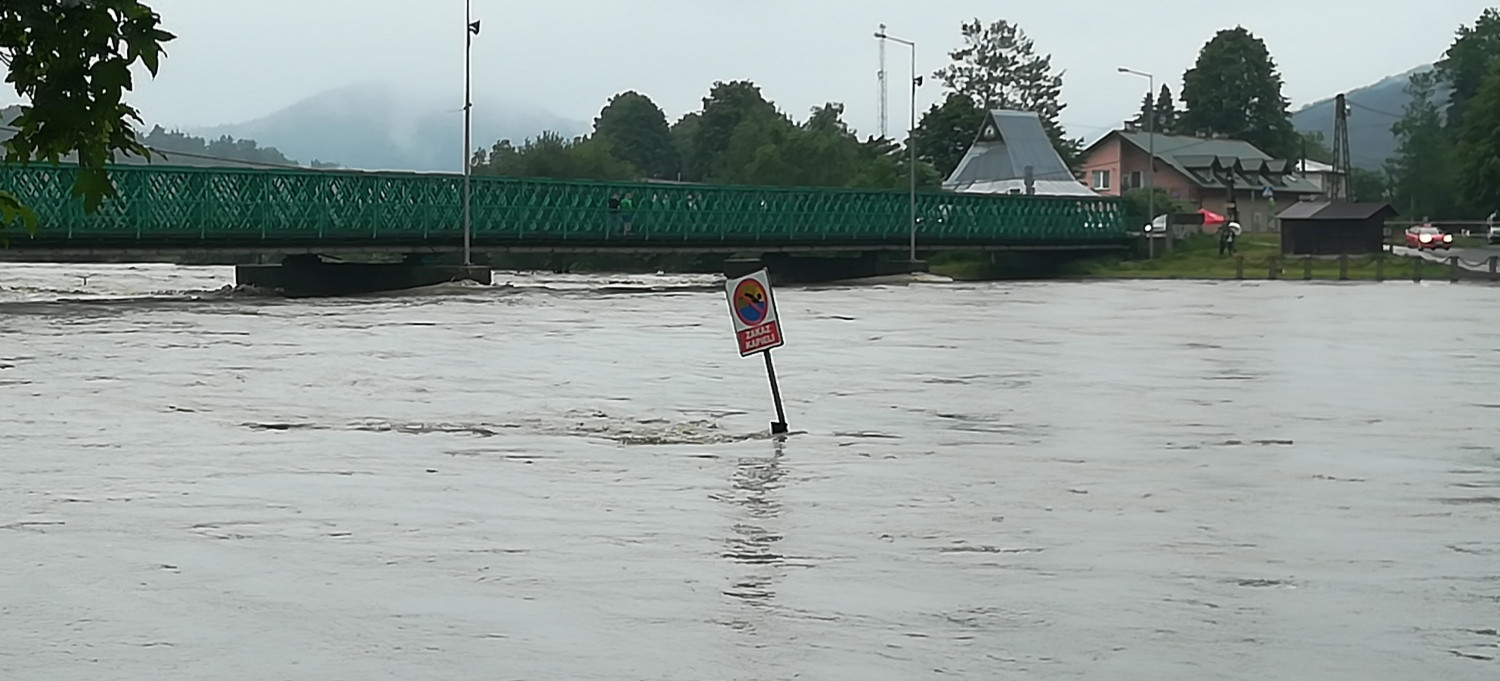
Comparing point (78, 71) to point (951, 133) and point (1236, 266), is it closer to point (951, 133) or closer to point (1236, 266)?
point (1236, 266)

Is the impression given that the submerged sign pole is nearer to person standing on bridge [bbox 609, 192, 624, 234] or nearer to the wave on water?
the wave on water

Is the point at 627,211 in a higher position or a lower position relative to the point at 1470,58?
lower

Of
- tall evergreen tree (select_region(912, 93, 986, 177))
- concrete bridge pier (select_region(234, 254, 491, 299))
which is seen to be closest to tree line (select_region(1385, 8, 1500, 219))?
tall evergreen tree (select_region(912, 93, 986, 177))

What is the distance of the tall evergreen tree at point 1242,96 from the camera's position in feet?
573

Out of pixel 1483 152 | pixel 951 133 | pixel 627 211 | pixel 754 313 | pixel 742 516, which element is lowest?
pixel 742 516

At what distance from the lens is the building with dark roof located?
91375 millimetres

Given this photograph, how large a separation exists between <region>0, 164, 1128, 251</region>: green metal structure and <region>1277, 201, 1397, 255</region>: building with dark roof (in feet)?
30.5

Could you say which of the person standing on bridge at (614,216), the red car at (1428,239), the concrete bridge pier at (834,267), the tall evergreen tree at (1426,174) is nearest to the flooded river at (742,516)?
the person standing on bridge at (614,216)

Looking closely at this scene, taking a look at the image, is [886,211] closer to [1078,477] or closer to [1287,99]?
[1078,477]

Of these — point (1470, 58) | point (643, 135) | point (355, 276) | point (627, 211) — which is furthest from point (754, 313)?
point (643, 135)

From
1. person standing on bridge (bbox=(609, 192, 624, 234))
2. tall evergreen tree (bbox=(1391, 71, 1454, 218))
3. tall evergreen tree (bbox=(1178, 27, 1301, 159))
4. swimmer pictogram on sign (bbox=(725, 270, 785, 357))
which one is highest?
tall evergreen tree (bbox=(1178, 27, 1301, 159))

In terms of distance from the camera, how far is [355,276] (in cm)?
6662

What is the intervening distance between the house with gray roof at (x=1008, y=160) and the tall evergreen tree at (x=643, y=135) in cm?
6672

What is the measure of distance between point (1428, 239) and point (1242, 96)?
76836 millimetres
